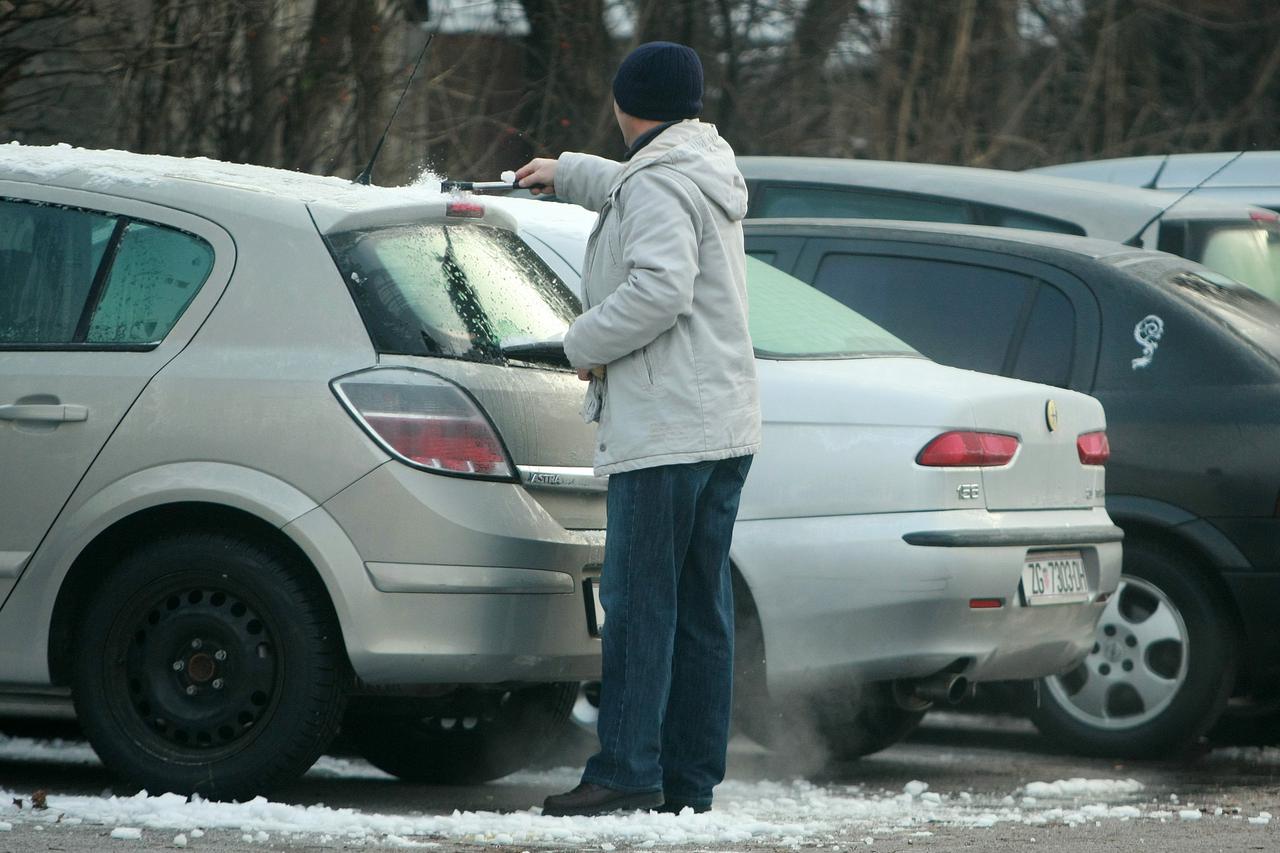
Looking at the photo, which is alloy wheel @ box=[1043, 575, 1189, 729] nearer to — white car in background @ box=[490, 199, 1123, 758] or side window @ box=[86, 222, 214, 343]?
white car in background @ box=[490, 199, 1123, 758]

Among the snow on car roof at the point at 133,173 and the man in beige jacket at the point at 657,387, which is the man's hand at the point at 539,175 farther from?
the snow on car roof at the point at 133,173

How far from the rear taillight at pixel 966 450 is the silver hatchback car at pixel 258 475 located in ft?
3.24

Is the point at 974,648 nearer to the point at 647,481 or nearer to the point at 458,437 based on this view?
the point at 647,481

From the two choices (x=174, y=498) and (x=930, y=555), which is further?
(x=930, y=555)

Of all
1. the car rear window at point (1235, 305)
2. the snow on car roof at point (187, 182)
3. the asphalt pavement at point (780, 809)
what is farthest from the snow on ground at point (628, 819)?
the car rear window at point (1235, 305)

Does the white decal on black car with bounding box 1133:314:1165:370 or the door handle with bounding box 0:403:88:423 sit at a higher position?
the white decal on black car with bounding box 1133:314:1165:370

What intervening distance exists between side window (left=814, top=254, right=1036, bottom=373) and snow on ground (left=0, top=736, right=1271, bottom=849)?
175 cm

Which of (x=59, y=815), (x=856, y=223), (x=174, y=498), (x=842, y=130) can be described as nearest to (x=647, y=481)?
(x=174, y=498)

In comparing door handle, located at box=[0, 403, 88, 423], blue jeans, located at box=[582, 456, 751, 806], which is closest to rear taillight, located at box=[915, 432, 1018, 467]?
blue jeans, located at box=[582, 456, 751, 806]

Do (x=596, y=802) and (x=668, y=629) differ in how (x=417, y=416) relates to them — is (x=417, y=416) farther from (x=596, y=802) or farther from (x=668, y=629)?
(x=596, y=802)

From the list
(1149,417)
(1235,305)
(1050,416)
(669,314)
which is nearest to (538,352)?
(669,314)

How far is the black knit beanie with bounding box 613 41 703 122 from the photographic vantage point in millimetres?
4840

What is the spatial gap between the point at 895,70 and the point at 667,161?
41.0 feet

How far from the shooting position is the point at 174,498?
185 inches
